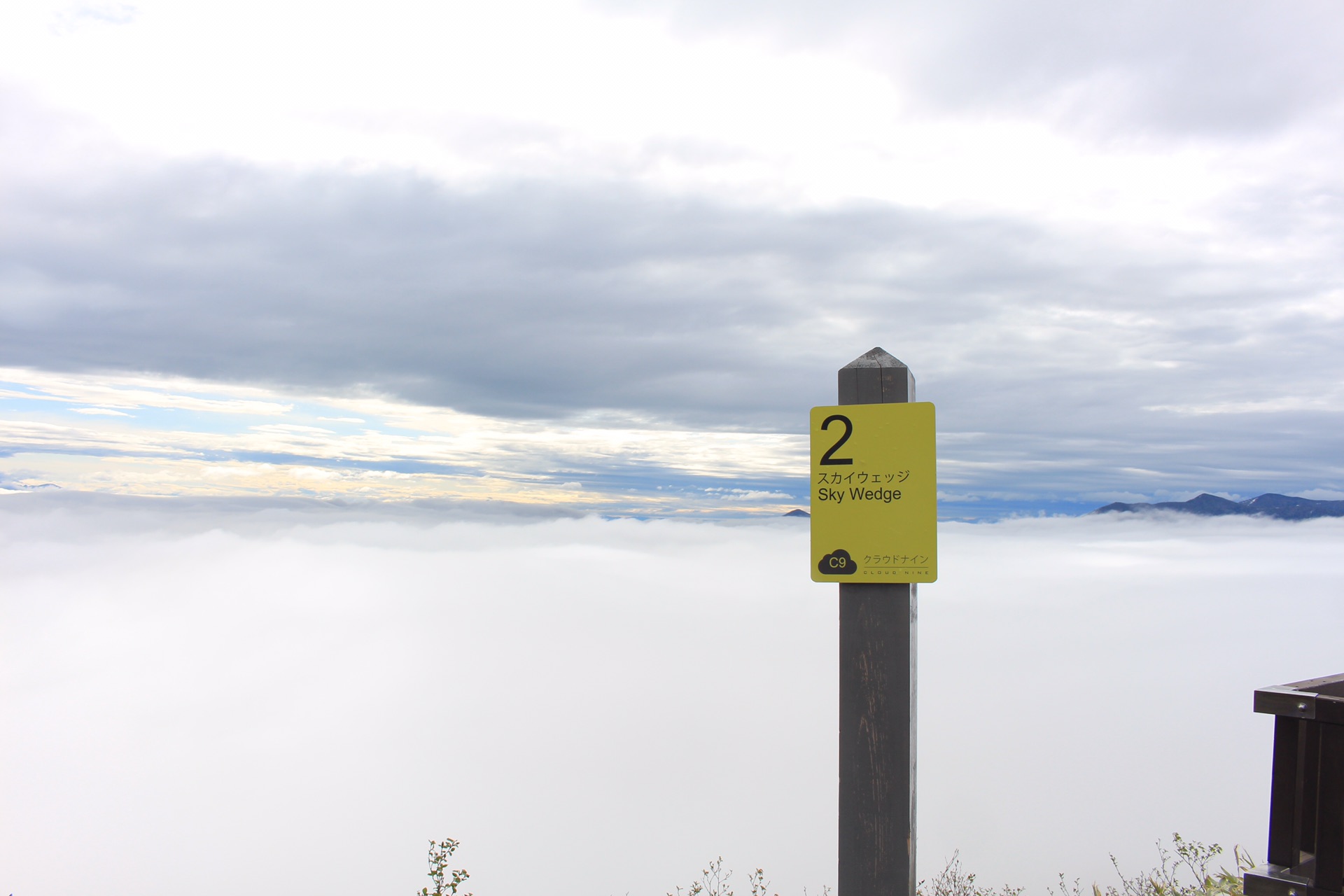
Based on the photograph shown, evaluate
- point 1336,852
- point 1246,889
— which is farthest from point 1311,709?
point 1246,889

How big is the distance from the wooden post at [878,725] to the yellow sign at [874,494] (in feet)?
0.26

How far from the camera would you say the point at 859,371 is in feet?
11.3

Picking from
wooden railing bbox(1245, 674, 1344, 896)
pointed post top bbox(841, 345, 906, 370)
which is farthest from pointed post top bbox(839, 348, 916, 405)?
wooden railing bbox(1245, 674, 1344, 896)

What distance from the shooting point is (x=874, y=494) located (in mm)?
3396

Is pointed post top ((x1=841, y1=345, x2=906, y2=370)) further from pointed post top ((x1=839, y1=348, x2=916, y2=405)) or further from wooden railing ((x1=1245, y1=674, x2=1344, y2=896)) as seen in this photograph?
wooden railing ((x1=1245, y1=674, x2=1344, y2=896))

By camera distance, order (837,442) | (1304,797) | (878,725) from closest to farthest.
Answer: (878,725) < (837,442) < (1304,797)

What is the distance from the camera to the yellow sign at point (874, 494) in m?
3.35

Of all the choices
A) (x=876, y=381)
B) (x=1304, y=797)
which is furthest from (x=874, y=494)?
(x=1304, y=797)

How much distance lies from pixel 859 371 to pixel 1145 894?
770 centimetres

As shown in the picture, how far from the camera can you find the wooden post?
3.26m

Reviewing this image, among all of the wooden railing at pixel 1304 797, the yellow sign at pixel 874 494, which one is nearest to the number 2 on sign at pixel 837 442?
the yellow sign at pixel 874 494

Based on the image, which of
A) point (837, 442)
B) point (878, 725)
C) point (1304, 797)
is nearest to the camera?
point (878, 725)

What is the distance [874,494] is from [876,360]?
588 mm

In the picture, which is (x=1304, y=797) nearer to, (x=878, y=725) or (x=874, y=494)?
(x=878, y=725)
